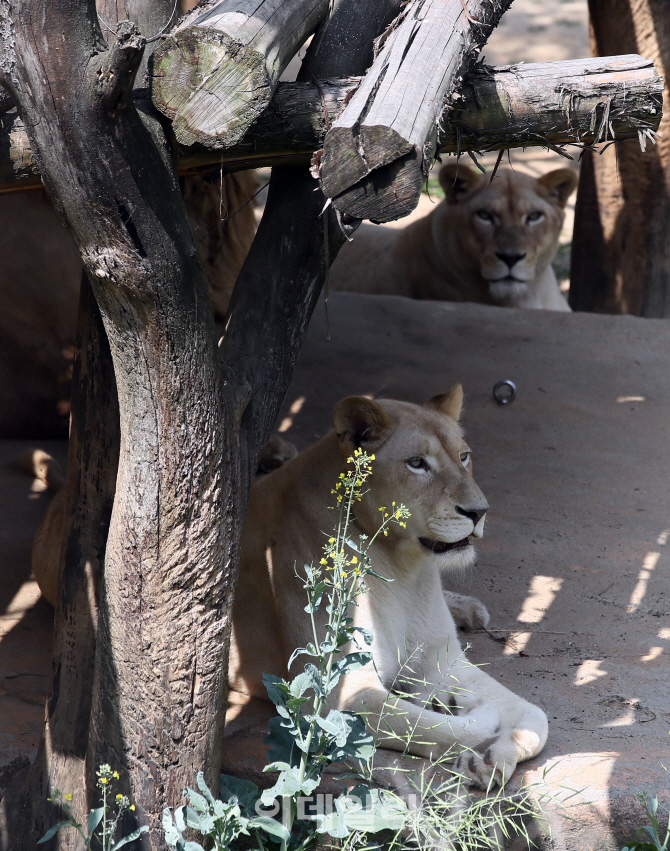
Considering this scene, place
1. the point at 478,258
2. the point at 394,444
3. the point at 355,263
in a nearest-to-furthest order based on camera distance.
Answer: the point at 394,444, the point at 478,258, the point at 355,263

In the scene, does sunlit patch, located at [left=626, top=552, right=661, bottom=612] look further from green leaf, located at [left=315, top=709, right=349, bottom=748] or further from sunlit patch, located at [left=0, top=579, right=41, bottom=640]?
sunlit patch, located at [left=0, top=579, right=41, bottom=640]

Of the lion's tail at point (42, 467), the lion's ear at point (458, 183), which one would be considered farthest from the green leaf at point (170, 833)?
the lion's ear at point (458, 183)

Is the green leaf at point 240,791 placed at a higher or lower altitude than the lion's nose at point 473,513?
lower

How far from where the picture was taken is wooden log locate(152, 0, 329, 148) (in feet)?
7.72

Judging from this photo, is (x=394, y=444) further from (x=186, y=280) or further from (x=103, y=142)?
(x=103, y=142)

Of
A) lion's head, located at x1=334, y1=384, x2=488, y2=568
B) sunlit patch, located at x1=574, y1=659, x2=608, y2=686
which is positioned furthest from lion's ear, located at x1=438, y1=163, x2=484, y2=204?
sunlit patch, located at x1=574, y1=659, x2=608, y2=686

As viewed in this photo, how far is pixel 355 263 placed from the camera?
9422mm

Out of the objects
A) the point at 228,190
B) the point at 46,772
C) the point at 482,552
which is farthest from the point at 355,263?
the point at 46,772

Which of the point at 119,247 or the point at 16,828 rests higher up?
the point at 119,247

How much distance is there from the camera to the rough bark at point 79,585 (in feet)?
10.7

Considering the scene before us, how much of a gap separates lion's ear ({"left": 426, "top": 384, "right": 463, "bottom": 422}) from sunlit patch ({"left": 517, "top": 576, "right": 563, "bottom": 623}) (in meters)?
1.15

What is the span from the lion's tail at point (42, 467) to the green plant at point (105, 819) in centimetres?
254

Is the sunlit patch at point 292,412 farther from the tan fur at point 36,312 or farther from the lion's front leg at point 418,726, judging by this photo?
the lion's front leg at point 418,726

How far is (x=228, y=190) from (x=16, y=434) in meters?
2.27
